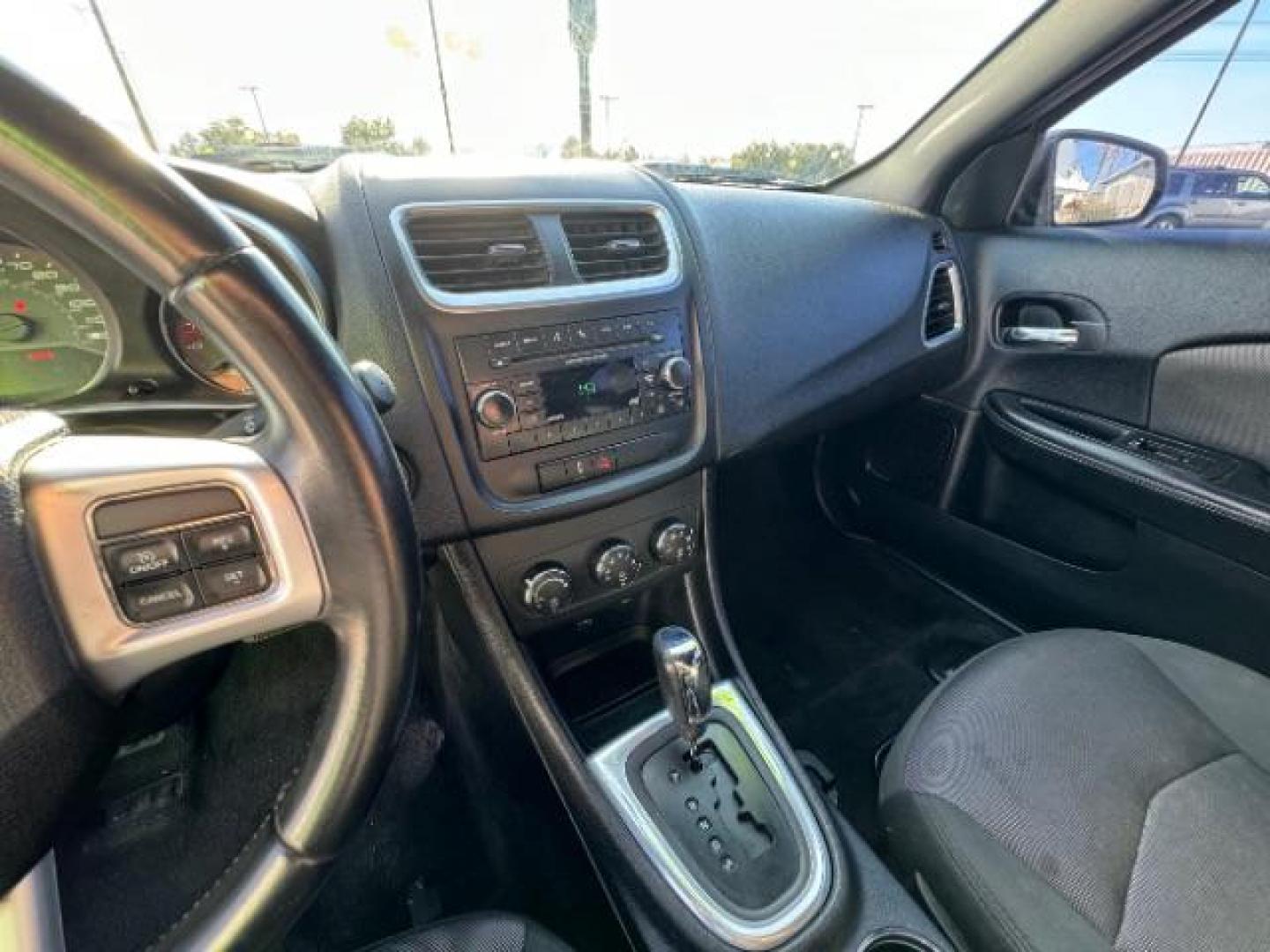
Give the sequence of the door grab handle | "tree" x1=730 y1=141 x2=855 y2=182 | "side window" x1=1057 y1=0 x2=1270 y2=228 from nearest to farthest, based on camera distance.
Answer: "side window" x1=1057 y1=0 x2=1270 y2=228
the door grab handle
"tree" x1=730 y1=141 x2=855 y2=182

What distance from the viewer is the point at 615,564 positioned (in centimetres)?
111

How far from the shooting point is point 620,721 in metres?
1.11

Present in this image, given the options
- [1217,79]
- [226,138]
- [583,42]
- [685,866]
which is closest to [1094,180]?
[1217,79]

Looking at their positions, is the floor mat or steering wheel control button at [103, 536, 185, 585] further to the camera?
the floor mat

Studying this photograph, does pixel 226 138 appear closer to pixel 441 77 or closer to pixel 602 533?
pixel 441 77

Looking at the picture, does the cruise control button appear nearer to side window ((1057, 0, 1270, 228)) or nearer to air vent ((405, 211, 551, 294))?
air vent ((405, 211, 551, 294))

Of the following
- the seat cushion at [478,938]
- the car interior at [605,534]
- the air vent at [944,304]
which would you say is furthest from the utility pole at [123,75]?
the air vent at [944,304]

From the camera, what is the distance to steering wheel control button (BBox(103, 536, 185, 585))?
0.47 m

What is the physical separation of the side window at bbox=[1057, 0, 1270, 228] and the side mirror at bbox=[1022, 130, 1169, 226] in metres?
0.04

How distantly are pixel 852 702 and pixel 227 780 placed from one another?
1.33m

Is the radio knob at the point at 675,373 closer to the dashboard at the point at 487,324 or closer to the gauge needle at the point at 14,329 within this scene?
the dashboard at the point at 487,324

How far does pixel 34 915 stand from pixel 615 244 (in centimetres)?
98

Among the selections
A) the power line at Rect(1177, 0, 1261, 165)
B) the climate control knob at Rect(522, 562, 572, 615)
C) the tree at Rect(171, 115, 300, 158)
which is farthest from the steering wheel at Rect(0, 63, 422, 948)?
the power line at Rect(1177, 0, 1261, 165)

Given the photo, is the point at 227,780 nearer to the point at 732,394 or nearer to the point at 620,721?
the point at 620,721
